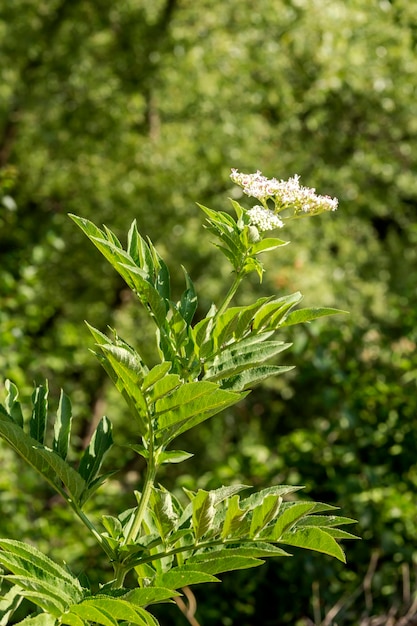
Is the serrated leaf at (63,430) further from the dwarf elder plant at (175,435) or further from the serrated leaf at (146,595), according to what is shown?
the serrated leaf at (146,595)

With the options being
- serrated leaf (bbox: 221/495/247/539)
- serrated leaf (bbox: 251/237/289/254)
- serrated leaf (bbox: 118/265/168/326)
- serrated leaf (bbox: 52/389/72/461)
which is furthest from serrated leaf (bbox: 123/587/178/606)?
serrated leaf (bbox: 251/237/289/254)

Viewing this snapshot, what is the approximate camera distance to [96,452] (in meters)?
1.24

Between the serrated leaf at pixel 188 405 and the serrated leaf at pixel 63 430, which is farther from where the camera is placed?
the serrated leaf at pixel 63 430

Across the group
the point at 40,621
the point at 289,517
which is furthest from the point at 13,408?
the point at 289,517

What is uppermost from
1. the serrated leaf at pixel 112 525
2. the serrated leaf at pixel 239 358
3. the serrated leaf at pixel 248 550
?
the serrated leaf at pixel 239 358

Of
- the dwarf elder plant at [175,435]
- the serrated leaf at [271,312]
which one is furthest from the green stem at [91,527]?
the serrated leaf at [271,312]

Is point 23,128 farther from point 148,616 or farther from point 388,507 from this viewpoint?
point 148,616

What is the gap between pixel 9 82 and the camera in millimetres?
6762

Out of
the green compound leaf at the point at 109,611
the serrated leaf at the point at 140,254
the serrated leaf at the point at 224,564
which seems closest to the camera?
the green compound leaf at the point at 109,611

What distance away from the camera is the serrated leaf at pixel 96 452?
1.22 meters

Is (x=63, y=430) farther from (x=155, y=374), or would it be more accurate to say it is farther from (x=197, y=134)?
(x=197, y=134)

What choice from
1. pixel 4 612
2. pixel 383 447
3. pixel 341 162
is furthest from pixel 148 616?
pixel 341 162

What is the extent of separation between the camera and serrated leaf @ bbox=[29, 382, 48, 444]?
1200 mm

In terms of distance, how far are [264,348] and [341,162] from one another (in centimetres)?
603
